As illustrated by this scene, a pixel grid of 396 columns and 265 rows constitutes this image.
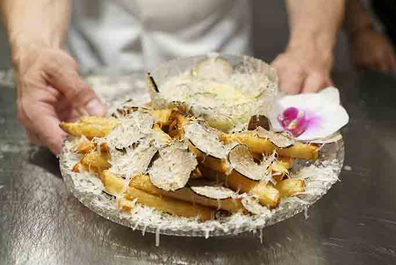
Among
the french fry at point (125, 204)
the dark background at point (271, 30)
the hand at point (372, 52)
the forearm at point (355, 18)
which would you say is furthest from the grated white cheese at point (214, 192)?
the dark background at point (271, 30)

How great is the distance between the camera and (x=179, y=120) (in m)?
1.10

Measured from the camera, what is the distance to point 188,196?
3.12 feet

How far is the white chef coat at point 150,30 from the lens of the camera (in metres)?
1.74

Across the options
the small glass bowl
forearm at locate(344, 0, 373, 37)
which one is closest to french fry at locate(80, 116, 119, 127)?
the small glass bowl

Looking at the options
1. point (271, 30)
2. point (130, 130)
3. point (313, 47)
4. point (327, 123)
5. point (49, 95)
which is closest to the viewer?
point (130, 130)

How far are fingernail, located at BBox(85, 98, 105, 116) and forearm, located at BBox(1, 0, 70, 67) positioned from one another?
220mm

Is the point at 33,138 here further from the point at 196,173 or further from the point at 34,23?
the point at 196,173

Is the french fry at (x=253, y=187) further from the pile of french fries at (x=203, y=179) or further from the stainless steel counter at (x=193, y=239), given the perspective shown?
the stainless steel counter at (x=193, y=239)

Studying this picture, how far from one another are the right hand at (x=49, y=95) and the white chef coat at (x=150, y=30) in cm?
43

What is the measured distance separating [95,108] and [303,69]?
506 millimetres

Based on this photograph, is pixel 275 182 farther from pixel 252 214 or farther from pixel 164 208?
pixel 164 208

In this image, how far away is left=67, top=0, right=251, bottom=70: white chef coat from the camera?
1.74 metres

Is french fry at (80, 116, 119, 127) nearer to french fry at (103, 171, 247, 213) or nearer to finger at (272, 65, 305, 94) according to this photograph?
french fry at (103, 171, 247, 213)

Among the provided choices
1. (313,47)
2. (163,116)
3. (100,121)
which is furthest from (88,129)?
(313,47)
